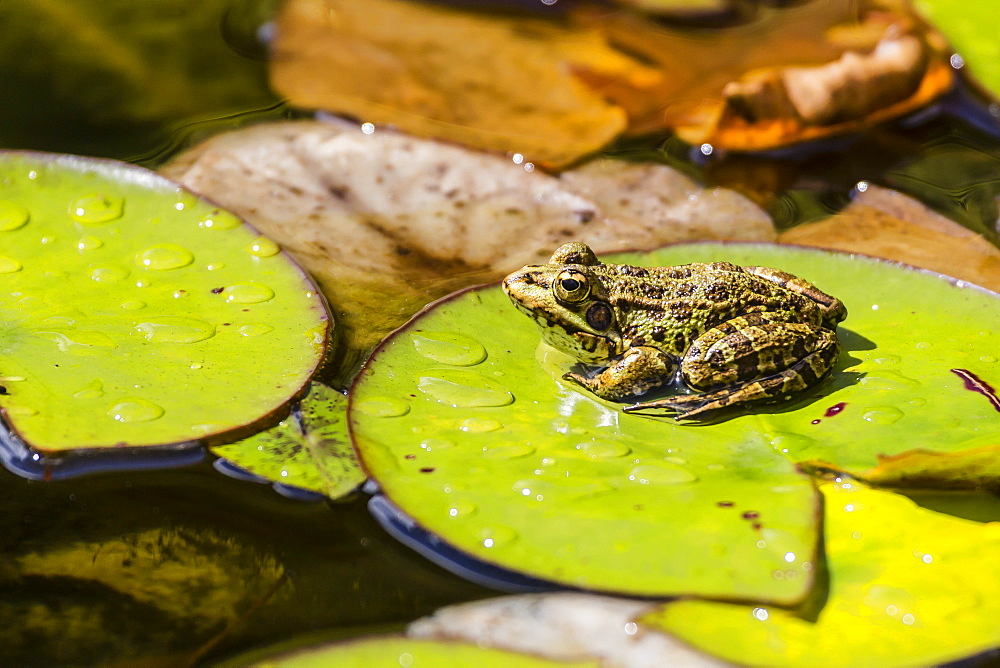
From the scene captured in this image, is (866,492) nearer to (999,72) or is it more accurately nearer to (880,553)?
(880,553)

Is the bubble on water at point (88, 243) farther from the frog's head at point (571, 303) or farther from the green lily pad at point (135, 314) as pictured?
the frog's head at point (571, 303)

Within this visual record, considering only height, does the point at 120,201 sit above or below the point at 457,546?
above

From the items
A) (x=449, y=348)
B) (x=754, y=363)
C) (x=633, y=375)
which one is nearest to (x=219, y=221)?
(x=449, y=348)

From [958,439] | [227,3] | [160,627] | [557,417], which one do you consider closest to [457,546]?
[557,417]

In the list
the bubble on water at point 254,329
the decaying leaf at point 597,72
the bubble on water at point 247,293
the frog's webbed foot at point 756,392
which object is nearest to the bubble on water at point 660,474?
the frog's webbed foot at point 756,392

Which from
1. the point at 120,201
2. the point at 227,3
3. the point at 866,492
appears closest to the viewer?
the point at 866,492

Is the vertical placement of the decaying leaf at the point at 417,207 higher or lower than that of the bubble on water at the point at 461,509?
higher
